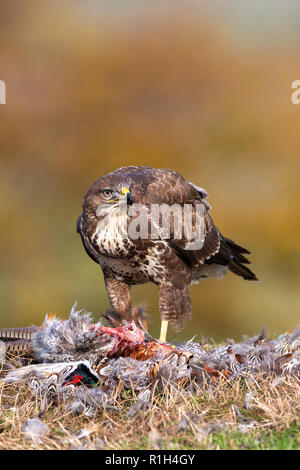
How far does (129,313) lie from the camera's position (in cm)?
324

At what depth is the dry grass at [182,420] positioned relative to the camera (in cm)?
171

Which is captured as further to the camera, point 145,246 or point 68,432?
point 145,246

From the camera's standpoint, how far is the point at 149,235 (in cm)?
312

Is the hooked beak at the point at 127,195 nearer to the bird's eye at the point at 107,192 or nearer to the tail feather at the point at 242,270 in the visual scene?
the bird's eye at the point at 107,192

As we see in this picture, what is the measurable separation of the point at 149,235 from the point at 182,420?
1.39m

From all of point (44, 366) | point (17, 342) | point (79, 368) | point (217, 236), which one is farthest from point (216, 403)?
point (217, 236)

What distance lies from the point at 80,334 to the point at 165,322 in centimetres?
86

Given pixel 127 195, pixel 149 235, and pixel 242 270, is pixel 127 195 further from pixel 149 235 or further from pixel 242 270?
pixel 242 270

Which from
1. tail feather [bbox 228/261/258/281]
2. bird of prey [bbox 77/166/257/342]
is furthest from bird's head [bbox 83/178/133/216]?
tail feather [bbox 228/261/258/281]

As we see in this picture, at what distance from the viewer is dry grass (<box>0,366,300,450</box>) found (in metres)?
1.71
